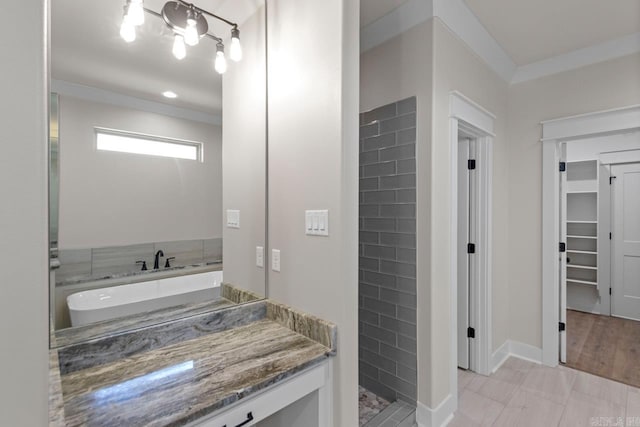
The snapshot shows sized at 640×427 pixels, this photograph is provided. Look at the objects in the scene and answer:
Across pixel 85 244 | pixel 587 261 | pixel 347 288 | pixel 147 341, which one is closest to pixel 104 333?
pixel 147 341

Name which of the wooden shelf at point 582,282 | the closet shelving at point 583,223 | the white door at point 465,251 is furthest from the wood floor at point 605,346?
the white door at point 465,251

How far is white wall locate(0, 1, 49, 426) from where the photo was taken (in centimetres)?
51

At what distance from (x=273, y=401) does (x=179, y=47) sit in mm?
1653

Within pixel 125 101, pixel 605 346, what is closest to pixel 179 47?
→ pixel 125 101

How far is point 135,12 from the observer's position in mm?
1298

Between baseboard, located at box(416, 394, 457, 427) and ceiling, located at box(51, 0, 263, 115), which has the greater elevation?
ceiling, located at box(51, 0, 263, 115)

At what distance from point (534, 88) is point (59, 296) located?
3.86 m

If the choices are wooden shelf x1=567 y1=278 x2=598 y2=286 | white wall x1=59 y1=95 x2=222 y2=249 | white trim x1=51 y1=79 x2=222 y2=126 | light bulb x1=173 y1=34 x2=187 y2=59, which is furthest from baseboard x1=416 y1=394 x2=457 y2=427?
wooden shelf x1=567 y1=278 x2=598 y2=286

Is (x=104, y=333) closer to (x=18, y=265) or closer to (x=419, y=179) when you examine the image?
(x=18, y=265)

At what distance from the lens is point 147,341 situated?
128 cm

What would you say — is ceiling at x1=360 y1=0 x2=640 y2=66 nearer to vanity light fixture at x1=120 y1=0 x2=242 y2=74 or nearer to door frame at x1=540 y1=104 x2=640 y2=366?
door frame at x1=540 y1=104 x2=640 y2=366

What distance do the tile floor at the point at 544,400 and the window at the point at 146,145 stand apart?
7.86 ft

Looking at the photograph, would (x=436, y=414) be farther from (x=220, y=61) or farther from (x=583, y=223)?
(x=583, y=223)

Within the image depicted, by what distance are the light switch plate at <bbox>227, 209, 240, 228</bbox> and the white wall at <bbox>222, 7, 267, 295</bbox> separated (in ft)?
0.07
